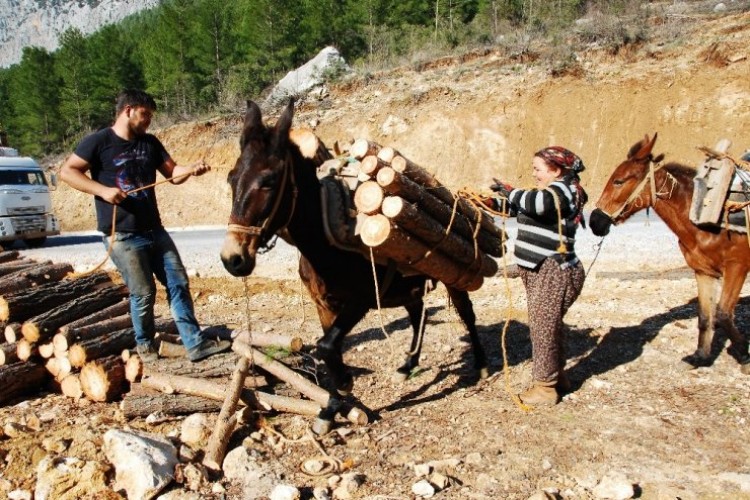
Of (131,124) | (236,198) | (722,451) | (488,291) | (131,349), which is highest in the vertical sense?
(131,124)

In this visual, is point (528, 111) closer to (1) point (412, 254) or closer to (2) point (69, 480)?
(1) point (412, 254)

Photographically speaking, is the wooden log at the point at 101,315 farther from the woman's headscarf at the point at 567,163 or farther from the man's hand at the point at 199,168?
Answer: the woman's headscarf at the point at 567,163

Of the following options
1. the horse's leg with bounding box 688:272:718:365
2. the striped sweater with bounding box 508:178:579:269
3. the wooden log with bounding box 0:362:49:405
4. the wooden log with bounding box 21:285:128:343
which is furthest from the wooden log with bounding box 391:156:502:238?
the wooden log with bounding box 0:362:49:405

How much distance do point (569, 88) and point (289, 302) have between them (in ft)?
64.7

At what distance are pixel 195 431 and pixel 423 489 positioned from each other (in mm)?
1786

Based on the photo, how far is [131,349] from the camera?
16.4ft

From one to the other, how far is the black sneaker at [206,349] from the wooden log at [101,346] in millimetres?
741

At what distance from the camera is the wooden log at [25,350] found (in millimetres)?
4945

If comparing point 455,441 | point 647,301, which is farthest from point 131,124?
point 647,301

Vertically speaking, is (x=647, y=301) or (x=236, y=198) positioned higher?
(x=236, y=198)

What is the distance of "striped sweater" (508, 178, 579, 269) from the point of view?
4160 millimetres

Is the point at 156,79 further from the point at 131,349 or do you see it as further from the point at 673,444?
the point at 673,444

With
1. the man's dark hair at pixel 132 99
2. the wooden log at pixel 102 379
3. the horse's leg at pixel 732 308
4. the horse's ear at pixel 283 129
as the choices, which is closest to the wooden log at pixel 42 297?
the wooden log at pixel 102 379

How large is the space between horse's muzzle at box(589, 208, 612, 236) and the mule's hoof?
3.04 metres
